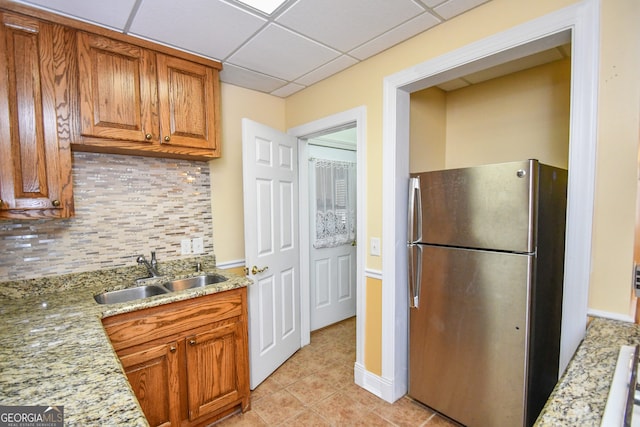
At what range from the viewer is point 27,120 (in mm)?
1506

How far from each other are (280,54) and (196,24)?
1.82 ft

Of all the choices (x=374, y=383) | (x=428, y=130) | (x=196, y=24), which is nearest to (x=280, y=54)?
(x=196, y=24)

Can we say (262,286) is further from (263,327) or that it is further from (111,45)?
(111,45)

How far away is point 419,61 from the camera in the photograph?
184 cm

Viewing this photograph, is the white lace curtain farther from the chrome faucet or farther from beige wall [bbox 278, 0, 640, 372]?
beige wall [bbox 278, 0, 640, 372]

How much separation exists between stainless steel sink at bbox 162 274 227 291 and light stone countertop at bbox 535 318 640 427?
1851 millimetres

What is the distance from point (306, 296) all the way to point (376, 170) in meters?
1.50

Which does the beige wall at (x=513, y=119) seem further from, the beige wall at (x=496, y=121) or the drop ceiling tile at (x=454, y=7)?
the drop ceiling tile at (x=454, y=7)

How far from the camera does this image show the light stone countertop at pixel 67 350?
0.75m

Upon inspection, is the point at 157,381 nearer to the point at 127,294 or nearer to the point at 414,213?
the point at 127,294

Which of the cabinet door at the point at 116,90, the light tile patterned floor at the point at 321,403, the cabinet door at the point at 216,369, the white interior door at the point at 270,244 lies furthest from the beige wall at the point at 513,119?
the cabinet door at the point at 116,90

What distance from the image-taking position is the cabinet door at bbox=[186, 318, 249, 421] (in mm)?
1765

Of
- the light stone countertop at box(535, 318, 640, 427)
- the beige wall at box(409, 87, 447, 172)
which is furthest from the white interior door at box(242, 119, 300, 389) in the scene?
the light stone countertop at box(535, 318, 640, 427)

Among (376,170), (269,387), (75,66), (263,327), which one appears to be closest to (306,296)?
(263,327)
